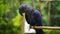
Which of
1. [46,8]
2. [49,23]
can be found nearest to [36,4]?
[46,8]

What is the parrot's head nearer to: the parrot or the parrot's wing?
the parrot

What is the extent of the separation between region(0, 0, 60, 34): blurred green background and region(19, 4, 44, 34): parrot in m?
0.04

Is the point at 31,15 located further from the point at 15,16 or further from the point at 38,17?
the point at 15,16

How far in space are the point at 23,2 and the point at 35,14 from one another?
0.17m

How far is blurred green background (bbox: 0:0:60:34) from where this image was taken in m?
1.71

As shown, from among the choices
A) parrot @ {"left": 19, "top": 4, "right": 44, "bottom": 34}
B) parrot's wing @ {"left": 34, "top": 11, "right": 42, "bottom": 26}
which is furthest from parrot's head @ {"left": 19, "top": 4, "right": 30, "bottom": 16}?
parrot's wing @ {"left": 34, "top": 11, "right": 42, "bottom": 26}

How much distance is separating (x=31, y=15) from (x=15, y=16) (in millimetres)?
185

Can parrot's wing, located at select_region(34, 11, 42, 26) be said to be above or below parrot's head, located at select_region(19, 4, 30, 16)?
below

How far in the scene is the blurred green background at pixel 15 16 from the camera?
5.63 ft

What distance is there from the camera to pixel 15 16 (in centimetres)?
179

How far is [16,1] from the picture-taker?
1757mm

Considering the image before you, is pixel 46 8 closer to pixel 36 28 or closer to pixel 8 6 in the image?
pixel 36 28

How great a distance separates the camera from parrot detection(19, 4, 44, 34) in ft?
5.54

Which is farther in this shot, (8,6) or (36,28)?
(8,6)
